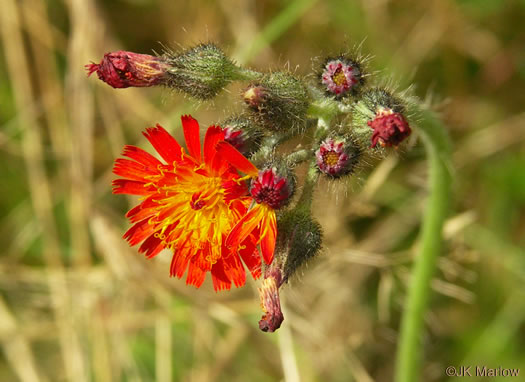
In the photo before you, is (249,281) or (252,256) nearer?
(252,256)

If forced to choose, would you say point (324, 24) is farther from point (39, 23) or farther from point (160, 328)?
point (160, 328)

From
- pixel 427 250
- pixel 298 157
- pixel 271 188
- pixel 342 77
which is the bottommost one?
pixel 427 250

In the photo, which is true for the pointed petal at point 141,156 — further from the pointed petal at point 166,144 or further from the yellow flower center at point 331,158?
the yellow flower center at point 331,158

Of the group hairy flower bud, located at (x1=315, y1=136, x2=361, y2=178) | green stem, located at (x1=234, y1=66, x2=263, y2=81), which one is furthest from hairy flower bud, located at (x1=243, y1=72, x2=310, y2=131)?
hairy flower bud, located at (x1=315, y1=136, x2=361, y2=178)

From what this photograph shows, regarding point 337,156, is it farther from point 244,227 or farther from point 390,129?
point 244,227

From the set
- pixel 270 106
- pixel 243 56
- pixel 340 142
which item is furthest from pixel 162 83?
pixel 243 56

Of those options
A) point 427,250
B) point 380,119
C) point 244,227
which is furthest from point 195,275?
point 427,250
